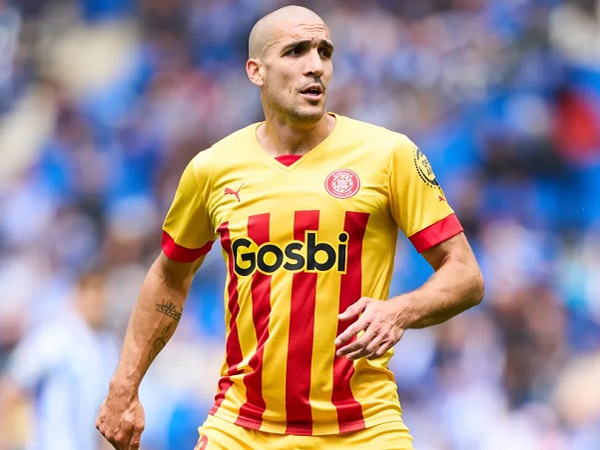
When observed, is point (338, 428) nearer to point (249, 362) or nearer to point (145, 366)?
point (249, 362)

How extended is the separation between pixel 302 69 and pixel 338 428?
1.40 m

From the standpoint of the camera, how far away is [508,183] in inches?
313

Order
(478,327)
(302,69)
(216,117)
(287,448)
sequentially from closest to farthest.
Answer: (287,448) < (302,69) < (478,327) < (216,117)

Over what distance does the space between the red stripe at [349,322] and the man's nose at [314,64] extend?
59 cm

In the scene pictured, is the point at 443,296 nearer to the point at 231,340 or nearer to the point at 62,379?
the point at 231,340

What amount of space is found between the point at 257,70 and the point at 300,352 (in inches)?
49.2

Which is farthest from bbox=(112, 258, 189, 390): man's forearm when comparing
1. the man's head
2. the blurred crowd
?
the blurred crowd

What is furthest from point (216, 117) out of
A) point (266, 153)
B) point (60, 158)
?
point (266, 153)

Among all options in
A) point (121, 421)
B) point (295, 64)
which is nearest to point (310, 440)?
point (121, 421)

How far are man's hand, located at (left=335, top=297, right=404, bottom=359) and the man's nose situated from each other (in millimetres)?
1095

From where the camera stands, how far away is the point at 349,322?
4066 millimetres

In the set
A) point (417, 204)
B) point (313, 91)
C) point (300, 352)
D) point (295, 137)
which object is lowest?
point (300, 352)

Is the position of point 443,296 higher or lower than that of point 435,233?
lower

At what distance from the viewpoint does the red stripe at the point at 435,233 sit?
13.5 ft
